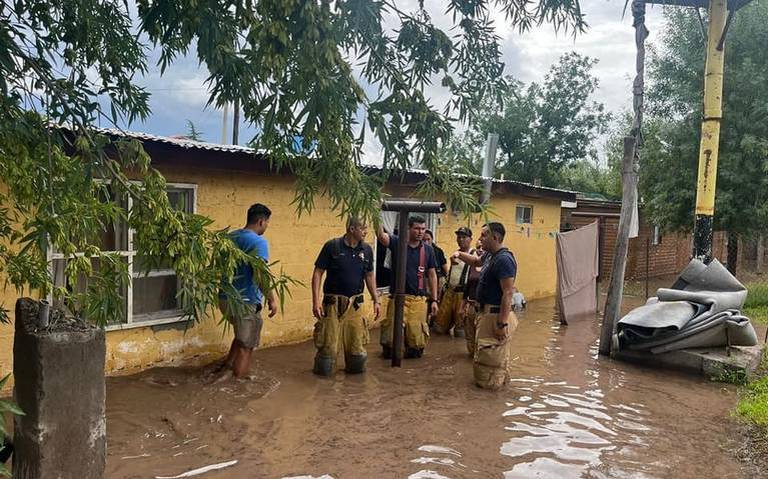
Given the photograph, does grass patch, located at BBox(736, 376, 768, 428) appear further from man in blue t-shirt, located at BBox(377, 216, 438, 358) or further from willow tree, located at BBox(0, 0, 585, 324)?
willow tree, located at BBox(0, 0, 585, 324)

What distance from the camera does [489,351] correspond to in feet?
19.9

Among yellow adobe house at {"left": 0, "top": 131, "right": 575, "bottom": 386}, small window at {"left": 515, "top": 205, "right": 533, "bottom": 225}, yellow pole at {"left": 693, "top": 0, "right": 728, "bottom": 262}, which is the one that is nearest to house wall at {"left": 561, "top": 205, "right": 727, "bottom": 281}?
small window at {"left": 515, "top": 205, "right": 533, "bottom": 225}

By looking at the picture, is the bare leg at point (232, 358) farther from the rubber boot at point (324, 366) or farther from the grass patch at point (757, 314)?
the grass patch at point (757, 314)

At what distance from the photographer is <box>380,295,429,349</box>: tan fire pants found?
23.8 feet

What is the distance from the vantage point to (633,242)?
683 inches

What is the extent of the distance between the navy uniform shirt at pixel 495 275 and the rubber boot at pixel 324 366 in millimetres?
1648

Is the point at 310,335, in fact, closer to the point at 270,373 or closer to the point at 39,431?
the point at 270,373

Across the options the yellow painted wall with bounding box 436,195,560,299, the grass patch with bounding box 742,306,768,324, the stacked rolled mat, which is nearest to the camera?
the stacked rolled mat

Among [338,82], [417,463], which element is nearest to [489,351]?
[417,463]

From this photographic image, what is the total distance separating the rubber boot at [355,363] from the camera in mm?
6438

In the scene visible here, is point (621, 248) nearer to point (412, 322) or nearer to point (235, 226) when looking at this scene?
point (412, 322)

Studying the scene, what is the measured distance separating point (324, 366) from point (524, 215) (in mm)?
7893

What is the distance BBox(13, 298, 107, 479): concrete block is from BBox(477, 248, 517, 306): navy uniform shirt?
165 inches

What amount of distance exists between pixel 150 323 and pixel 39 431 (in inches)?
163
